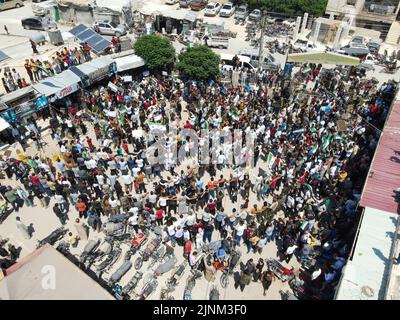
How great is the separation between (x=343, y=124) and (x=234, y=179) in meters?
8.18

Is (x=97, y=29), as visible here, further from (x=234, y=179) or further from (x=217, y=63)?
(x=234, y=179)

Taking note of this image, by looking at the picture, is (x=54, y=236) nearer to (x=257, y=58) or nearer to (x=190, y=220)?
(x=190, y=220)

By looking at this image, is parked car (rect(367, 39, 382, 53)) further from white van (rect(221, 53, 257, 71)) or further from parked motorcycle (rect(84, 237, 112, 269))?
parked motorcycle (rect(84, 237, 112, 269))

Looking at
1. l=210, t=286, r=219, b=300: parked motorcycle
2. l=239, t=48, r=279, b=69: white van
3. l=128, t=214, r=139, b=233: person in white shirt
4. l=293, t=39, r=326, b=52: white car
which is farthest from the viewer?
l=293, t=39, r=326, b=52: white car

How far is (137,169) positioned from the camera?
15391 mm

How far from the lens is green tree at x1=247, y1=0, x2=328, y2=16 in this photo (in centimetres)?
3478

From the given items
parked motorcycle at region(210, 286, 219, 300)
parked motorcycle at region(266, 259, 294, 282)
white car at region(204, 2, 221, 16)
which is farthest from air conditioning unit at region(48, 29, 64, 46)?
parked motorcycle at region(266, 259, 294, 282)

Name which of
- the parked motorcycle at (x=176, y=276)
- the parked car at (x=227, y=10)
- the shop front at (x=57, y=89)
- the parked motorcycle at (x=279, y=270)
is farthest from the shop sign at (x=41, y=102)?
the parked car at (x=227, y=10)

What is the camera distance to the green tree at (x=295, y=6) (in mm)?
34781

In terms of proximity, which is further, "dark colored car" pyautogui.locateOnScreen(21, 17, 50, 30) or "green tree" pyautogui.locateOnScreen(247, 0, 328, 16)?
"green tree" pyautogui.locateOnScreen(247, 0, 328, 16)

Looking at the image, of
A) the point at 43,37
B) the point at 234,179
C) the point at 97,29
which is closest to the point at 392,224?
the point at 234,179

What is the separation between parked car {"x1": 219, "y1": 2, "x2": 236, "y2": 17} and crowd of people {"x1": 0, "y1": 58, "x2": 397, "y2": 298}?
18.5m

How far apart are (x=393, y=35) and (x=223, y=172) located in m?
28.2

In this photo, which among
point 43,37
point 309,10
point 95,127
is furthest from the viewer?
point 309,10
